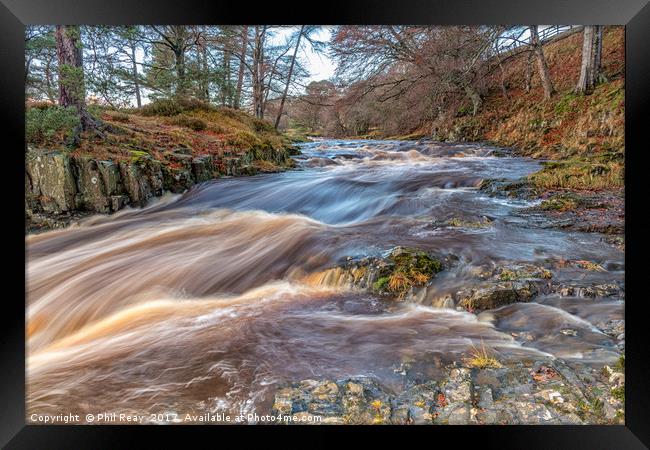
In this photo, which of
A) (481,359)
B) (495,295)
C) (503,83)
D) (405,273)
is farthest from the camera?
(503,83)

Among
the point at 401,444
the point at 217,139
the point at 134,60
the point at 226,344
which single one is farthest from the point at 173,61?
the point at 401,444

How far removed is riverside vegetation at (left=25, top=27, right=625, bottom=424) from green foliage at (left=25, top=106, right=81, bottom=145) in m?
0.02

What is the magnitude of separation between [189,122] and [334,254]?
5.50 feet

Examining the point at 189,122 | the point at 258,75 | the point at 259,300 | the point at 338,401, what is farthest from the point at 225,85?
the point at 338,401

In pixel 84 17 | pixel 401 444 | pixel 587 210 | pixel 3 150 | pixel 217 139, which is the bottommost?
pixel 401 444

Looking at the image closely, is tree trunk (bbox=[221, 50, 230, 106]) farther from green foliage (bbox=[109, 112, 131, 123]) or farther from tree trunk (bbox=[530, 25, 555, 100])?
tree trunk (bbox=[530, 25, 555, 100])

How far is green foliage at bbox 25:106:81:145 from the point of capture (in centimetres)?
202

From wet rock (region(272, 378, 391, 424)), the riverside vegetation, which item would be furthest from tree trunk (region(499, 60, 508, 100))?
wet rock (region(272, 378, 391, 424))

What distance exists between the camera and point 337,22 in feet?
5.77

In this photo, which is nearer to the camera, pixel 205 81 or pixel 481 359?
pixel 481 359

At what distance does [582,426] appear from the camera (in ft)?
5.34

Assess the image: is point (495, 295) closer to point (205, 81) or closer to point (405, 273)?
point (405, 273)

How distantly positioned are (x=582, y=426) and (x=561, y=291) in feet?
2.40

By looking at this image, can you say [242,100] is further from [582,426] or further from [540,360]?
[582,426]
